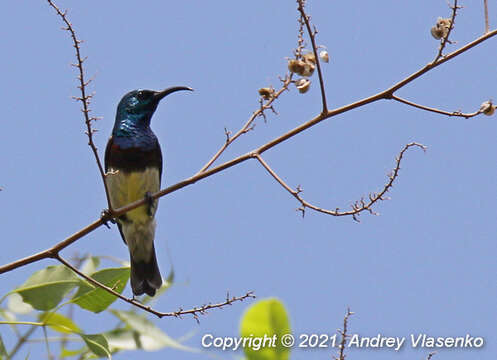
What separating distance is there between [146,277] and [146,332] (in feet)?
6.17

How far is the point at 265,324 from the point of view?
133 centimetres

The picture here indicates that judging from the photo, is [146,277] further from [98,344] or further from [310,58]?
[310,58]

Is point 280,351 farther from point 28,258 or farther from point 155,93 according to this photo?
point 155,93

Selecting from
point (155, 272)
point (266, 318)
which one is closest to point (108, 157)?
point (155, 272)

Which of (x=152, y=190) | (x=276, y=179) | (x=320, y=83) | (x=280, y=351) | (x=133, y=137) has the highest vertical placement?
(x=133, y=137)

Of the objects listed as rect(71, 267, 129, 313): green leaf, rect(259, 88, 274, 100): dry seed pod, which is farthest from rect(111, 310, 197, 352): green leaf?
rect(259, 88, 274, 100): dry seed pod

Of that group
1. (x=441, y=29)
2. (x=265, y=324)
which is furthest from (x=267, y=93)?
(x=265, y=324)

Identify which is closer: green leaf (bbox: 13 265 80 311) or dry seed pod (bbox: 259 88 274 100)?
dry seed pod (bbox: 259 88 274 100)

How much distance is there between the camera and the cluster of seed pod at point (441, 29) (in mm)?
2322

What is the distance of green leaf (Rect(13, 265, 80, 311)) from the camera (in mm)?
2672

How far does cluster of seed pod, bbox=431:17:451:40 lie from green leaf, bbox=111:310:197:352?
1453 millimetres

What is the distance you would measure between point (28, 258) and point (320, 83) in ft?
3.44

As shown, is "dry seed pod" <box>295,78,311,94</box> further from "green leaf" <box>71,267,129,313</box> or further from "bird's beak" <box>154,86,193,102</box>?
"bird's beak" <box>154,86,193,102</box>

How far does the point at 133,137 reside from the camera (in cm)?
470
